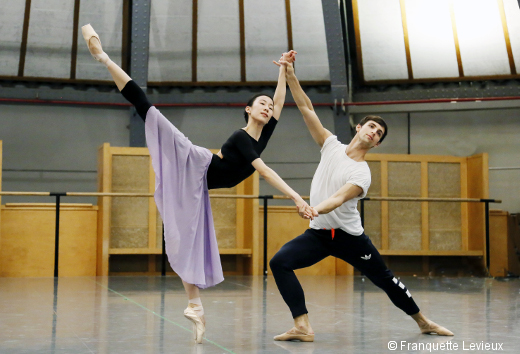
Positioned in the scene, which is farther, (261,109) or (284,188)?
(261,109)

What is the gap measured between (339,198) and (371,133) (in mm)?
465

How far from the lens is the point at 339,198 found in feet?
11.0

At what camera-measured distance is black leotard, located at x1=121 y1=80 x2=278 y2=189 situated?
10.8 feet

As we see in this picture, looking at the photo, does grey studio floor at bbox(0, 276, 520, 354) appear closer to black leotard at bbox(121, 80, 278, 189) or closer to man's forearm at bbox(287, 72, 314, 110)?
black leotard at bbox(121, 80, 278, 189)

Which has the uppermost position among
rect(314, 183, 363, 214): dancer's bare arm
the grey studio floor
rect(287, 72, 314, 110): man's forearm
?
rect(287, 72, 314, 110): man's forearm

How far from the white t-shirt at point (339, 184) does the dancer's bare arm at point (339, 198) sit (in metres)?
0.03

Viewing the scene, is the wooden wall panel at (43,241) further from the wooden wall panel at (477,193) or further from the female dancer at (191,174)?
the wooden wall panel at (477,193)

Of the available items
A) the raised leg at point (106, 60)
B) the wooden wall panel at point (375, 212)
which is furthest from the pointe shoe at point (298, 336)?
the wooden wall panel at point (375, 212)

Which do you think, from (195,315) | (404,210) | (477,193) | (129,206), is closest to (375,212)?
(404,210)

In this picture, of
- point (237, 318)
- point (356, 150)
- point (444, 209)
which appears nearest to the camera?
point (356, 150)

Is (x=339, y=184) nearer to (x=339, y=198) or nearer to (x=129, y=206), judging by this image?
(x=339, y=198)

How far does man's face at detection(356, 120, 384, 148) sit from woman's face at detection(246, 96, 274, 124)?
55 cm

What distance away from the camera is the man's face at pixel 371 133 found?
11.6 ft

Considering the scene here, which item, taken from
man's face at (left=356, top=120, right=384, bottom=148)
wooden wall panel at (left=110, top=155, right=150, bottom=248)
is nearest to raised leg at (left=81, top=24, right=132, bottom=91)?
man's face at (left=356, top=120, right=384, bottom=148)
